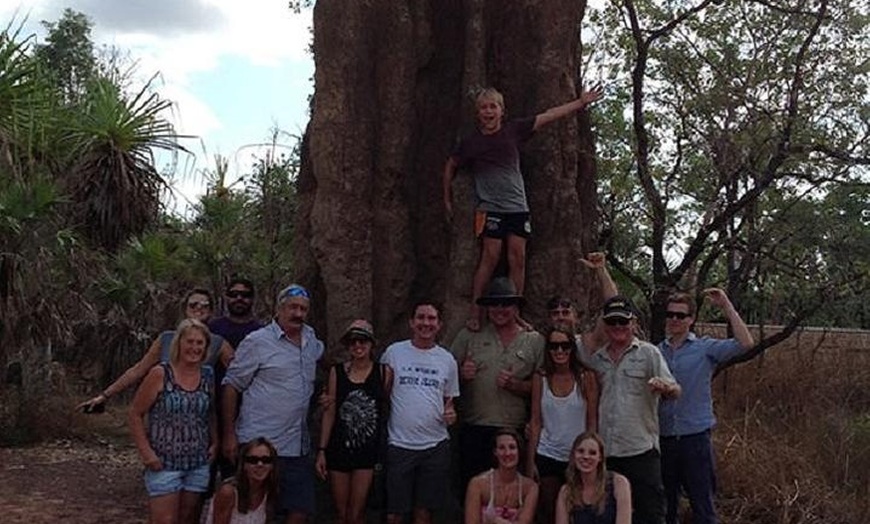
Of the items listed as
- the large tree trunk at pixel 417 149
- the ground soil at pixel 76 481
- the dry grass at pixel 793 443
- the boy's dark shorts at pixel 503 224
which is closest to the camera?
the boy's dark shorts at pixel 503 224

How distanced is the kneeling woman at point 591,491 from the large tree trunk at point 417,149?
1.76m

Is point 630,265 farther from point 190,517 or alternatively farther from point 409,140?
point 190,517

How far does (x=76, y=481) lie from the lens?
333 inches

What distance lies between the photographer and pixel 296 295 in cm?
558

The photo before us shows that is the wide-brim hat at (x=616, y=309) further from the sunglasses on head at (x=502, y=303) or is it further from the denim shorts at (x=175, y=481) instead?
the denim shorts at (x=175, y=481)

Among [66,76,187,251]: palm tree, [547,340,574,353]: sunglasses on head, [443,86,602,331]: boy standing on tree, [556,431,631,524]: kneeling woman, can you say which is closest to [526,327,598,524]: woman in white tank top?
[547,340,574,353]: sunglasses on head

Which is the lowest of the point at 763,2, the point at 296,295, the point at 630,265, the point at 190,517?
the point at 190,517

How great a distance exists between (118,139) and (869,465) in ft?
26.0

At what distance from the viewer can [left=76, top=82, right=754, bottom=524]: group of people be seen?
5.23m

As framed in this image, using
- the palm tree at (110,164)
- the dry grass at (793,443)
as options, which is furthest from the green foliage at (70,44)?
the dry grass at (793,443)

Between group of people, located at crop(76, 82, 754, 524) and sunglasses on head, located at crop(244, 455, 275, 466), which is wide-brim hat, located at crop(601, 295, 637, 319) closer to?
group of people, located at crop(76, 82, 754, 524)

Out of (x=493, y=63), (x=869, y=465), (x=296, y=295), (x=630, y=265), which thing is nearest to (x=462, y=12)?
(x=493, y=63)

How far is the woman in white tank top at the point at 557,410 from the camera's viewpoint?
541 cm

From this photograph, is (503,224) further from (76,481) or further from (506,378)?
(76,481)
